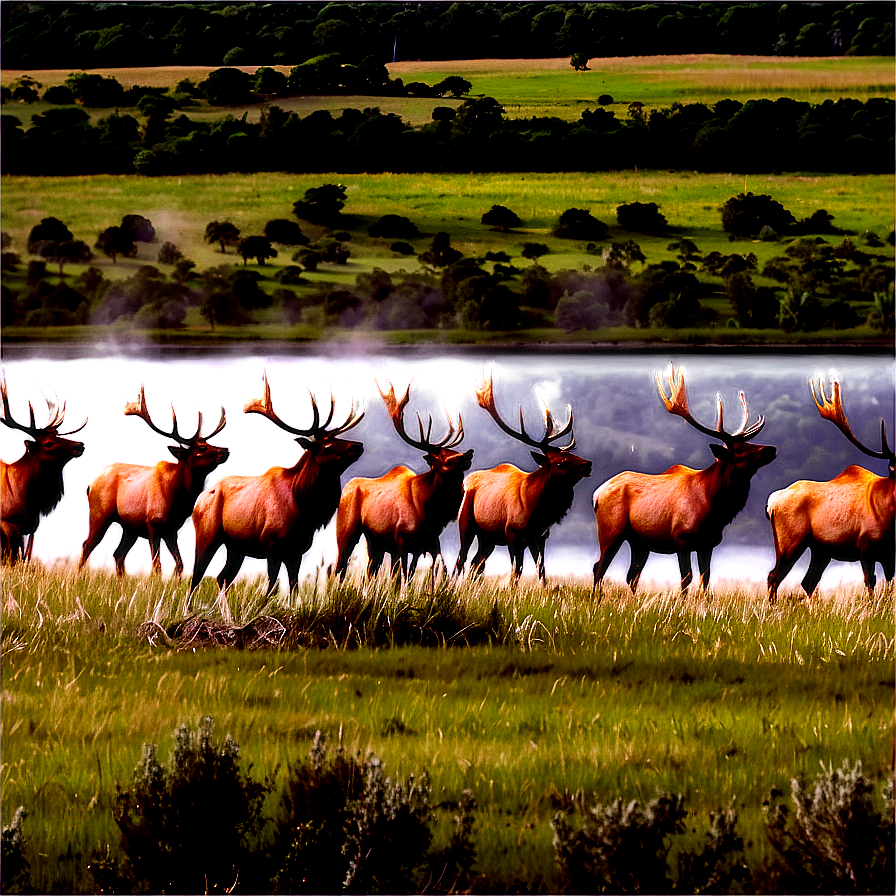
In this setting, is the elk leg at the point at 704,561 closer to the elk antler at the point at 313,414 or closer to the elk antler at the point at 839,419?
the elk antler at the point at 839,419

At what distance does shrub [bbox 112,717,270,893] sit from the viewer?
18.6 ft

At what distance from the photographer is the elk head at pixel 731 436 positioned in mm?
7926

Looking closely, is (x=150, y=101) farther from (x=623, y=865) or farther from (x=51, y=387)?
(x=623, y=865)

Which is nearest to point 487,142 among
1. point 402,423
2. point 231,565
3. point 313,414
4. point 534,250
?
point 534,250

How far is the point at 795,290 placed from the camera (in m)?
8.84

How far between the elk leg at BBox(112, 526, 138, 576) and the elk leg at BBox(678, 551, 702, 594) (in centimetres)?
353

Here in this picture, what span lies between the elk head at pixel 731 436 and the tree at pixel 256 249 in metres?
2.79

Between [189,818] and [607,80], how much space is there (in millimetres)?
5733

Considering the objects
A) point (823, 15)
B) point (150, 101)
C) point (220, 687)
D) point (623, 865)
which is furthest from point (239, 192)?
point (623, 865)

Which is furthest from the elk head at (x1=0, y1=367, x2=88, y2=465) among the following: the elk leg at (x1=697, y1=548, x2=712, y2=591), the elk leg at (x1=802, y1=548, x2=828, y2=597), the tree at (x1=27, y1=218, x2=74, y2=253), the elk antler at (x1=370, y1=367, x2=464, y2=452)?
the elk leg at (x1=802, y1=548, x2=828, y2=597)

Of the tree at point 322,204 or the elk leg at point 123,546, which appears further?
the tree at point 322,204

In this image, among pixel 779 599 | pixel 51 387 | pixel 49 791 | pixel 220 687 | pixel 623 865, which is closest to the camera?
pixel 623 865

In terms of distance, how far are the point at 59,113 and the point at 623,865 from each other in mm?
6443

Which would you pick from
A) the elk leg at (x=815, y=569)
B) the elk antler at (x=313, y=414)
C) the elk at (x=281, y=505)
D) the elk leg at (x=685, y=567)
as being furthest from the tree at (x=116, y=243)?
the elk leg at (x=815, y=569)
